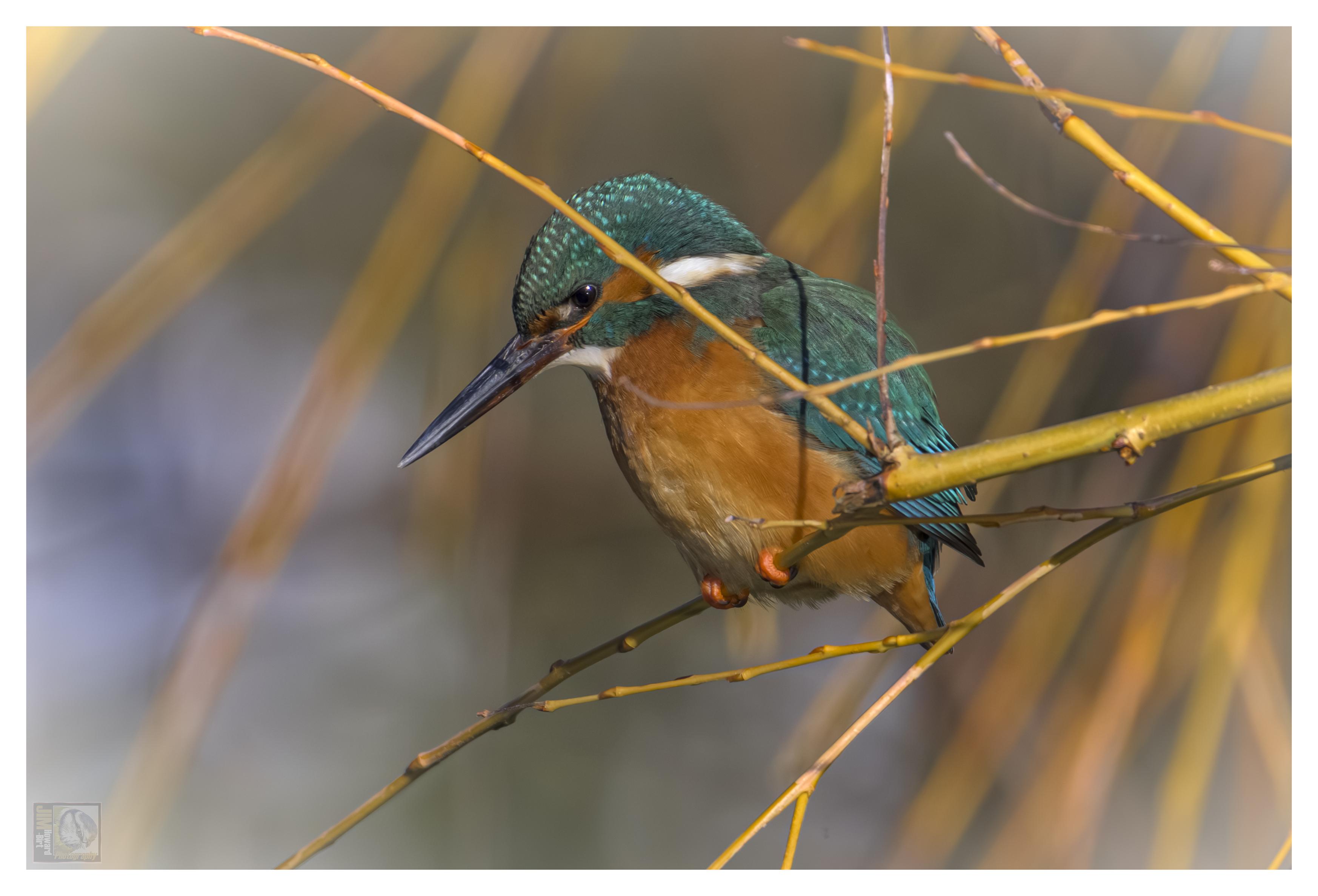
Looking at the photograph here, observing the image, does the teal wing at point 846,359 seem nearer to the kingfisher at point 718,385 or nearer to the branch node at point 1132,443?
the kingfisher at point 718,385

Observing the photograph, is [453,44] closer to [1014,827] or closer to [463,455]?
[463,455]

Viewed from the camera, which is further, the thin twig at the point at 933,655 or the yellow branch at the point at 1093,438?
the thin twig at the point at 933,655

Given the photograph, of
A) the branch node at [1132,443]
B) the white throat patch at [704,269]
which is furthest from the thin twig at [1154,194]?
the white throat patch at [704,269]

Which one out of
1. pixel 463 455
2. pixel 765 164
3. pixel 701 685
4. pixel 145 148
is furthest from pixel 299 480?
pixel 701 685

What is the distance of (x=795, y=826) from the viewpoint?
1009mm

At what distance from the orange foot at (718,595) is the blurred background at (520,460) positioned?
0.22 metres

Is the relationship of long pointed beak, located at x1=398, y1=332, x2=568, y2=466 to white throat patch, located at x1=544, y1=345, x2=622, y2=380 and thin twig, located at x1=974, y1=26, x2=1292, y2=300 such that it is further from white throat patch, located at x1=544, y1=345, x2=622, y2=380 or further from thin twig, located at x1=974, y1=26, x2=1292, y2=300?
thin twig, located at x1=974, y1=26, x2=1292, y2=300

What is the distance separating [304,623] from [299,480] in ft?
2.48

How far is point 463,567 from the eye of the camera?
196 centimetres

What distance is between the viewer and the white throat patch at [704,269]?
4.85ft

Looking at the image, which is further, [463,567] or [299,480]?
[463,567]

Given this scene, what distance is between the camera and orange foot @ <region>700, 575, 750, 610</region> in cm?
151

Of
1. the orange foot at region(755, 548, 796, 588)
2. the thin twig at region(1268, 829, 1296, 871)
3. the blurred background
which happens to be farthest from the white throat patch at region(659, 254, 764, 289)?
the thin twig at region(1268, 829, 1296, 871)

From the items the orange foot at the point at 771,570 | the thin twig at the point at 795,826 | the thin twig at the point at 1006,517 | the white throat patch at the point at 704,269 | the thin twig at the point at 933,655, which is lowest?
the thin twig at the point at 795,826
